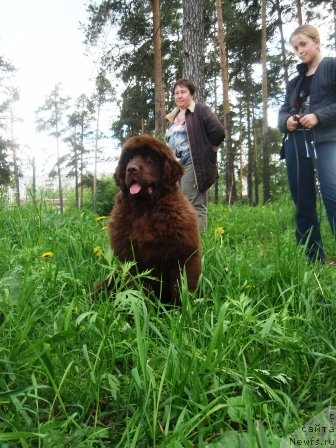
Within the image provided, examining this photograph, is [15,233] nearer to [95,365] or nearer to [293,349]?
[95,365]

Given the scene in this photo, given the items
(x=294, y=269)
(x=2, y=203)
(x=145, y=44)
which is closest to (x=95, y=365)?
(x=294, y=269)

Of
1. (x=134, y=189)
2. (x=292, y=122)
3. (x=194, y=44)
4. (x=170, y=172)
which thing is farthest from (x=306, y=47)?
(x=194, y=44)

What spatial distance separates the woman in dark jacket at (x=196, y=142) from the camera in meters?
5.16

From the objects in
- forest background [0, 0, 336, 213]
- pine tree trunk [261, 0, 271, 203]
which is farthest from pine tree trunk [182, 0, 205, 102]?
pine tree trunk [261, 0, 271, 203]

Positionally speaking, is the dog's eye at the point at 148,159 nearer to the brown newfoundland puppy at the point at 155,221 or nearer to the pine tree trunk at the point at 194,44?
the brown newfoundland puppy at the point at 155,221

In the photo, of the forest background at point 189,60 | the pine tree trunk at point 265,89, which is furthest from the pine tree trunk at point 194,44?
the pine tree trunk at point 265,89

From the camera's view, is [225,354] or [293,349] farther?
[293,349]

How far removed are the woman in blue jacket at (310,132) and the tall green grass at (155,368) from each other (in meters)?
1.26

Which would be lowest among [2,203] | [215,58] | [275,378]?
[275,378]

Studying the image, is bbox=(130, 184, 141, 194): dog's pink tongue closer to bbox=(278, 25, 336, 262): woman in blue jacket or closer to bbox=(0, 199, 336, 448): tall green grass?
bbox=(0, 199, 336, 448): tall green grass

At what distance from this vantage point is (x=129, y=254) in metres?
2.84

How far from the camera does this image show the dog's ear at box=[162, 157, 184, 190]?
3.05m

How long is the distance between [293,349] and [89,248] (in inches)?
76.3

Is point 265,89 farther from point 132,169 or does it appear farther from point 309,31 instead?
point 132,169
